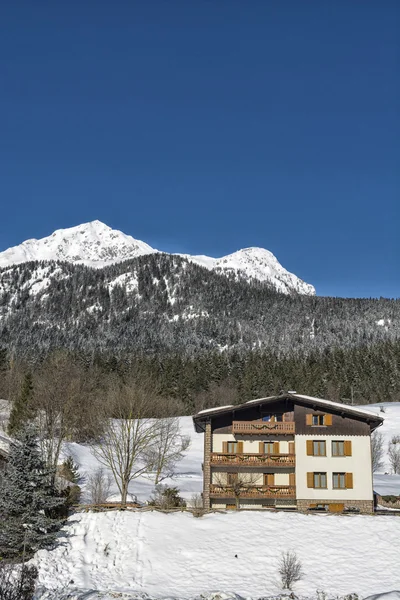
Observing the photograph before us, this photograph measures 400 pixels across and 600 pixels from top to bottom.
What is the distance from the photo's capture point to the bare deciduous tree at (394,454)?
62188 mm

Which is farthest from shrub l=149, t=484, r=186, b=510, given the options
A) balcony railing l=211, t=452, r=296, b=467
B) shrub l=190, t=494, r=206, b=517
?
balcony railing l=211, t=452, r=296, b=467

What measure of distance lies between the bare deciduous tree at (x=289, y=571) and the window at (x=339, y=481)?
11.3 m

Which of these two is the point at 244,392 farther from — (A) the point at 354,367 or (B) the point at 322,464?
(B) the point at 322,464

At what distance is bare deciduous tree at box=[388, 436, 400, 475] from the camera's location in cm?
6219

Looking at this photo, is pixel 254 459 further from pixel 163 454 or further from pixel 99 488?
pixel 163 454

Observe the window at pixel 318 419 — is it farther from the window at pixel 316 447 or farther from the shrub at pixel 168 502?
the shrub at pixel 168 502

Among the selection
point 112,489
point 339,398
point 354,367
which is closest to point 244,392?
point 339,398

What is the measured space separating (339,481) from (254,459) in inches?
238

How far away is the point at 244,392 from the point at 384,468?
41278 mm

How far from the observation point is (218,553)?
30828 millimetres

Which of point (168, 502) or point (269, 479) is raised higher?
point (269, 479)

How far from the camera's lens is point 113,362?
4596 inches

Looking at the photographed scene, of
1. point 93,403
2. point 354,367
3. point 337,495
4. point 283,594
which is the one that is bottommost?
point 283,594

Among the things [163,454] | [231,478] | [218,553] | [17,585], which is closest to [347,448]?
[231,478]
